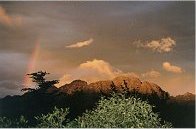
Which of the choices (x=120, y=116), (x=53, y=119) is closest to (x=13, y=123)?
(x=53, y=119)

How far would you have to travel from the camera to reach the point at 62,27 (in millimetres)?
8703

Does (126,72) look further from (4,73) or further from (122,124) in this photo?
(4,73)

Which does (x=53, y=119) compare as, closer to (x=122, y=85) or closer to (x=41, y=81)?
(x=41, y=81)

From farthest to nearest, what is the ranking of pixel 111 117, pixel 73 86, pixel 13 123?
pixel 73 86
pixel 13 123
pixel 111 117

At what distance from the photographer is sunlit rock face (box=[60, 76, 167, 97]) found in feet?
28.4

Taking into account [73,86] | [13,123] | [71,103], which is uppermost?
[73,86]

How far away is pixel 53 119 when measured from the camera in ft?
27.9

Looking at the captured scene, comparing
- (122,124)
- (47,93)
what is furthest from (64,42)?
(122,124)

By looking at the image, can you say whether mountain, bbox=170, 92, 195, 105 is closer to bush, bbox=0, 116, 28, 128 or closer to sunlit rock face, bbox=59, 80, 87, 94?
sunlit rock face, bbox=59, 80, 87, 94

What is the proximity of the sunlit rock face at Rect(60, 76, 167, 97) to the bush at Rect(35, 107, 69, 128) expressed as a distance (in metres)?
0.39

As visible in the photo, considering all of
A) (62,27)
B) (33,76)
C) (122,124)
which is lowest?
(122,124)

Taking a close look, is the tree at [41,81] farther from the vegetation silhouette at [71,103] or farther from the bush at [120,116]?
the bush at [120,116]

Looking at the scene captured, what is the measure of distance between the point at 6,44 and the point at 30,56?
0.37 m

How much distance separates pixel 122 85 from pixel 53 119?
1030mm
